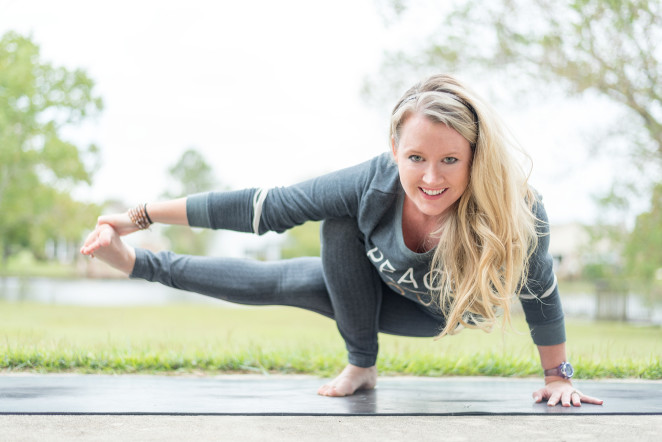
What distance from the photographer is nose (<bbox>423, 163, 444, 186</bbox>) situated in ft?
4.92

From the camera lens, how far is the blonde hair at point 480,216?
1536mm

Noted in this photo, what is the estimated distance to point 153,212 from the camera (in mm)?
1767

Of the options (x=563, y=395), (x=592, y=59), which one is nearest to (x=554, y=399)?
(x=563, y=395)

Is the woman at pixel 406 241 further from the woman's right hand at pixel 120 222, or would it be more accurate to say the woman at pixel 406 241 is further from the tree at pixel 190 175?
the tree at pixel 190 175

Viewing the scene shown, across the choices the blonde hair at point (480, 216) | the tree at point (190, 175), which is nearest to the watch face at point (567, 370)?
the blonde hair at point (480, 216)

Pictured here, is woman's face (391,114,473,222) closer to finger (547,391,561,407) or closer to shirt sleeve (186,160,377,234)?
shirt sleeve (186,160,377,234)

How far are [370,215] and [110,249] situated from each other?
0.75 metres

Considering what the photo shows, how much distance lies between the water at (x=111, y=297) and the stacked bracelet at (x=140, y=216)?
6128mm

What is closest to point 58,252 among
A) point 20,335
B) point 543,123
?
point 543,123

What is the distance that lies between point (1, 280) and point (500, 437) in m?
25.5

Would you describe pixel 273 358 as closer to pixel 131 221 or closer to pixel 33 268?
pixel 131 221

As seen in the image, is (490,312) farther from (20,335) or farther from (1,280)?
(1,280)

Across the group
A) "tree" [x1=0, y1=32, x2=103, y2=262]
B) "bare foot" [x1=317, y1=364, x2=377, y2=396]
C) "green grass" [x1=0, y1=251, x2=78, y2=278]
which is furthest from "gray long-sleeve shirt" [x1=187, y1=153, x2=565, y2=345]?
"green grass" [x1=0, y1=251, x2=78, y2=278]

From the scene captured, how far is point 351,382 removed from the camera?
192 cm
